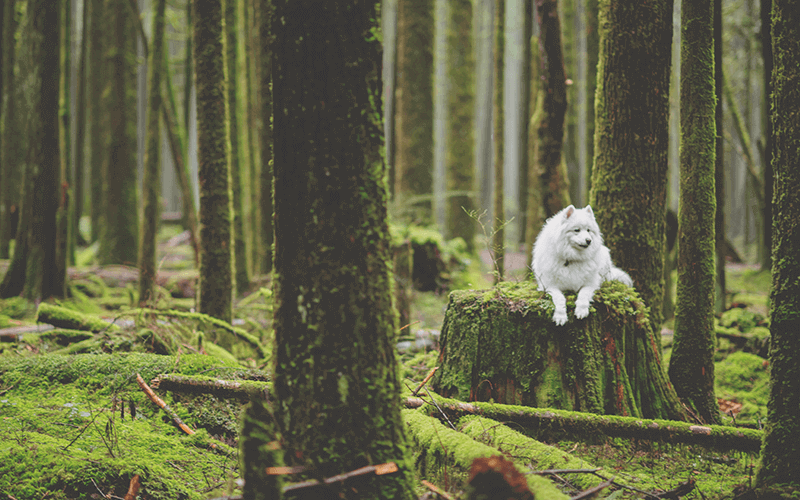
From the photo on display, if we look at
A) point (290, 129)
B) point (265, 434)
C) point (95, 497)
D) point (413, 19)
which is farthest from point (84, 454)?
point (413, 19)

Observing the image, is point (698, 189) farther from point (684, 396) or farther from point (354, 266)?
point (354, 266)

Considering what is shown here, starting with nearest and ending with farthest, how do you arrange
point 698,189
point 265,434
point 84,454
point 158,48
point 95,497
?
point 265,434
point 95,497
point 84,454
point 698,189
point 158,48

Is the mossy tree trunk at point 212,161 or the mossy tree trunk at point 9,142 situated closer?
the mossy tree trunk at point 212,161

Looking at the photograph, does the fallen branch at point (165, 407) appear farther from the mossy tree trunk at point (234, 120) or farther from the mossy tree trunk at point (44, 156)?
the mossy tree trunk at point (234, 120)

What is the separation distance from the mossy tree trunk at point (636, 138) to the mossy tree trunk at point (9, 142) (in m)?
12.7

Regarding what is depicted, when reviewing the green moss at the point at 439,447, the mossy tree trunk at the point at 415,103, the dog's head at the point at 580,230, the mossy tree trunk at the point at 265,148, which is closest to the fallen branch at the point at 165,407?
the green moss at the point at 439,447

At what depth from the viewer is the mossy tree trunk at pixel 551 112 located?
7.59 metres

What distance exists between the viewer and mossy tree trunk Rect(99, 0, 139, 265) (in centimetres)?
1370

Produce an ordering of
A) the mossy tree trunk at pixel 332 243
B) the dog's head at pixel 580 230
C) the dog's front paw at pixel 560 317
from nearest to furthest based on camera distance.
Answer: the mossy tree trunk at pixel 332 243 < the dog's front paw at pixel 560 317 < the dog's head at pixel 580 230

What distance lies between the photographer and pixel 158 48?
313 inches

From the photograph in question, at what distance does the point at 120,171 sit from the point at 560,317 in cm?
1327

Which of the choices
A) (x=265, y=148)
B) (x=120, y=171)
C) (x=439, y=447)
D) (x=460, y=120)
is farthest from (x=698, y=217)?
(x=120, y=171)

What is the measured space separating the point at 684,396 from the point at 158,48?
860cm

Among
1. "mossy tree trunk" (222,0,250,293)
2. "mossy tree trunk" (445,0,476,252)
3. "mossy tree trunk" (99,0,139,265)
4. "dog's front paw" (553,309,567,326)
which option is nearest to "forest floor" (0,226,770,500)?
"dog's front paw" (553,309,567,326)
